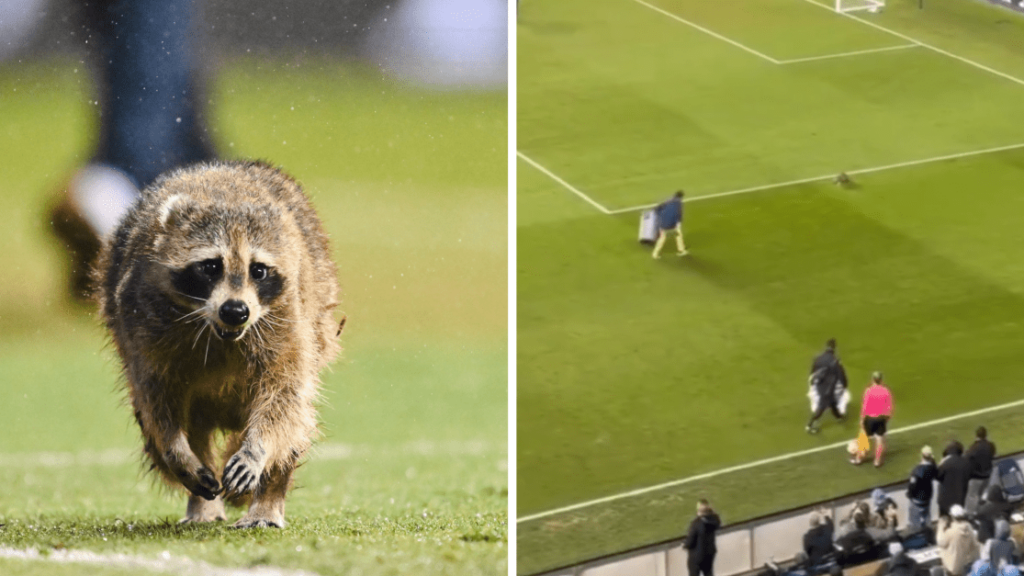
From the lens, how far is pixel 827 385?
20.7m

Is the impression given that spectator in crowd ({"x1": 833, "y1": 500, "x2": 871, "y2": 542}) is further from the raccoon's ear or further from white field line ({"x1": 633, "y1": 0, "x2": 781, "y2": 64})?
white field line ({"x1": 633, "y1": 0, "x2": 781, "y2": 64})

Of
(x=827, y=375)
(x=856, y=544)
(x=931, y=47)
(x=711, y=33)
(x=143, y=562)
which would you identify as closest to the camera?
(x=143, y=562)

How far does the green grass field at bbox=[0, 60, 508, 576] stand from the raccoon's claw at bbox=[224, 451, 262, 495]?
13.4 inches

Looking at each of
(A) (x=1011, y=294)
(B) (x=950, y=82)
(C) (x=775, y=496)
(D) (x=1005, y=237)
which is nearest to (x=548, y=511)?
(C) (x=775, y=496)

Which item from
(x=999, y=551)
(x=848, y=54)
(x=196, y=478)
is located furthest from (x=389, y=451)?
(x=848, y=54)

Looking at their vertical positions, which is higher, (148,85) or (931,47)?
(148,85)

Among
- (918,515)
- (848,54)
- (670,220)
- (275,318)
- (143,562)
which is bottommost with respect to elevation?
(918,515)

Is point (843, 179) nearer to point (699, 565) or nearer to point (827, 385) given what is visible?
point (827, 385)

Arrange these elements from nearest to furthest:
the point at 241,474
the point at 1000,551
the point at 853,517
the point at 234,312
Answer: the point at 234,312
the point at 241,474
the point at 1000,551
the point at 853,517

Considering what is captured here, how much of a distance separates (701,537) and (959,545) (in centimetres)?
238

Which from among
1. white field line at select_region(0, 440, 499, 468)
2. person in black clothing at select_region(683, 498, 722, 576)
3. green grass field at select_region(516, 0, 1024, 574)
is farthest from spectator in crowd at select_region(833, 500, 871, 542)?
white field line at select_region(0, 440, 499, 468)

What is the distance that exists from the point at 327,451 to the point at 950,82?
20464 mm

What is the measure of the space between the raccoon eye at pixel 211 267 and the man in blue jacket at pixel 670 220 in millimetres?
11360

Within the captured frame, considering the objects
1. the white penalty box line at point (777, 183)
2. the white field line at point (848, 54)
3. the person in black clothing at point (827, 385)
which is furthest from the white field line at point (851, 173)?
the person in black clothing at point (827, 385)
